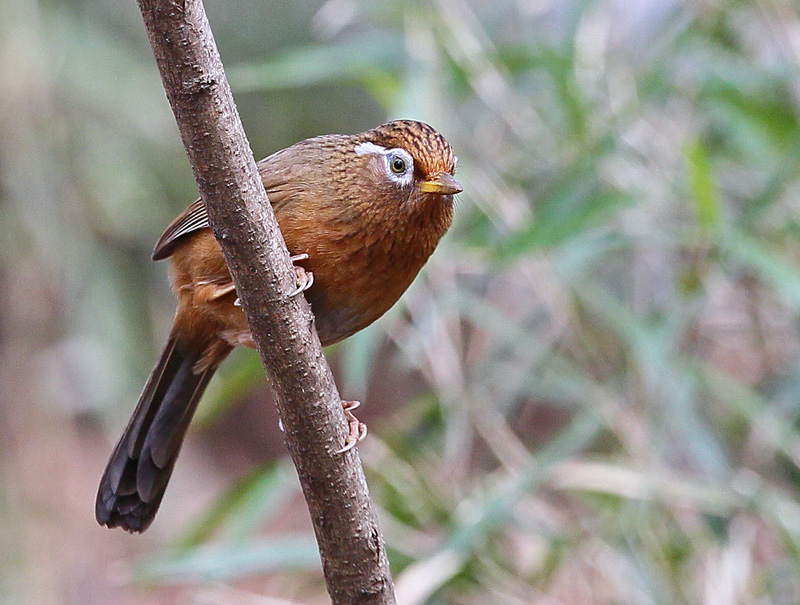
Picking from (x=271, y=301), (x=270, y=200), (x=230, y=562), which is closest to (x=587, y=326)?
(x=230, y=562)

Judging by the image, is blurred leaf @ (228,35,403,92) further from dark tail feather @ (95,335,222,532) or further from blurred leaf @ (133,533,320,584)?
blurred leaf @ (133,533,320,584)

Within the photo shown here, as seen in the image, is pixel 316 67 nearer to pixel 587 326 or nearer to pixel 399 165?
pixel 399 165

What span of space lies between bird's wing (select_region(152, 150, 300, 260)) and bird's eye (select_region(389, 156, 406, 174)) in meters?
0.27

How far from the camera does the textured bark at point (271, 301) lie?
212cm

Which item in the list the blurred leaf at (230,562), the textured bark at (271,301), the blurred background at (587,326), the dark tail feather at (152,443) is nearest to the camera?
the textured bark at (271,301)

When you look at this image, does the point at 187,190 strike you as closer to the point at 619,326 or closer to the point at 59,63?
the point at 59,63

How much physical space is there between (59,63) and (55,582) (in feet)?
9.93

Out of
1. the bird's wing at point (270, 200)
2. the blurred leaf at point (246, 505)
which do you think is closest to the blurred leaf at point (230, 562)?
the blurred leaf at point (246, 505)

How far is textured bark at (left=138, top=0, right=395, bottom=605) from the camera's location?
2117 mm

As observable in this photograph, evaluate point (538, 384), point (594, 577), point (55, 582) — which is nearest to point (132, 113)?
point (55, 582)

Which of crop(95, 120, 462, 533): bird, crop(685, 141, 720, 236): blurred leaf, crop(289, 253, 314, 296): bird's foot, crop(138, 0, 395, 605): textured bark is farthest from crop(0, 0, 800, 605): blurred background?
crop(138, 0, 395, 605): textured bark

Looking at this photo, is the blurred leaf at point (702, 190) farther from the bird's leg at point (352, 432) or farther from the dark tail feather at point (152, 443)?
the dark tail feather at point (152, 443)

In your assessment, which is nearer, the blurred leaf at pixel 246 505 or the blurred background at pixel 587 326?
the blurred background at pixel 587 326

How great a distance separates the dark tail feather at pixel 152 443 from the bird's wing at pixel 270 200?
307 millimetres
